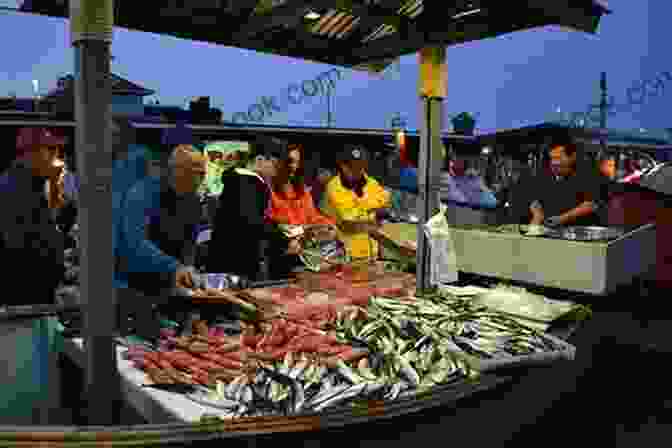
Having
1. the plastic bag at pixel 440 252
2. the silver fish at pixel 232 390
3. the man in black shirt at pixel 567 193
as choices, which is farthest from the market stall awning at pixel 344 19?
the man in black shirt at pixel 567 193

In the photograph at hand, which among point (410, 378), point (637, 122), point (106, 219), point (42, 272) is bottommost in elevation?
point (410, 378)

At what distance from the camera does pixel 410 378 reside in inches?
80.7

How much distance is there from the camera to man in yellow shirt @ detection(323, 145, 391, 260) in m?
4.68

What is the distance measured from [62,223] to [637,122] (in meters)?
220

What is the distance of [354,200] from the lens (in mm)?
4797

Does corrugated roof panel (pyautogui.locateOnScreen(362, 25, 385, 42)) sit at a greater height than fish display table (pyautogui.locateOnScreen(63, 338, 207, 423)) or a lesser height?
greater

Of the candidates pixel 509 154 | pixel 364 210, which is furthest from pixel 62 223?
pixel 509 154

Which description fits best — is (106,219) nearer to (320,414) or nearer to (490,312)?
(320,414)

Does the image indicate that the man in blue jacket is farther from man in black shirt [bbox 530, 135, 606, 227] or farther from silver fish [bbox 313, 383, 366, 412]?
man in black shirt [bbox 530, 135, 606, 227]

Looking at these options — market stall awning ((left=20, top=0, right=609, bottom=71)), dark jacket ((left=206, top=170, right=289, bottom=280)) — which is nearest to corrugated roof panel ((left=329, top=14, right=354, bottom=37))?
market stall awning ((left=20, top=0, right=609, bottom=71))

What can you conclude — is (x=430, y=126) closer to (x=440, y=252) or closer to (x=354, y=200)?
(x=440, y=252)

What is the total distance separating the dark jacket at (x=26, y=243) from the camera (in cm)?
265

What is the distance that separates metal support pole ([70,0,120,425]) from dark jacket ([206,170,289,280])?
2.25 metres

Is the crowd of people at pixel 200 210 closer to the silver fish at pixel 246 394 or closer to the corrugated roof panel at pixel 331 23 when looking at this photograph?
the silver fish at pixel 246 394
